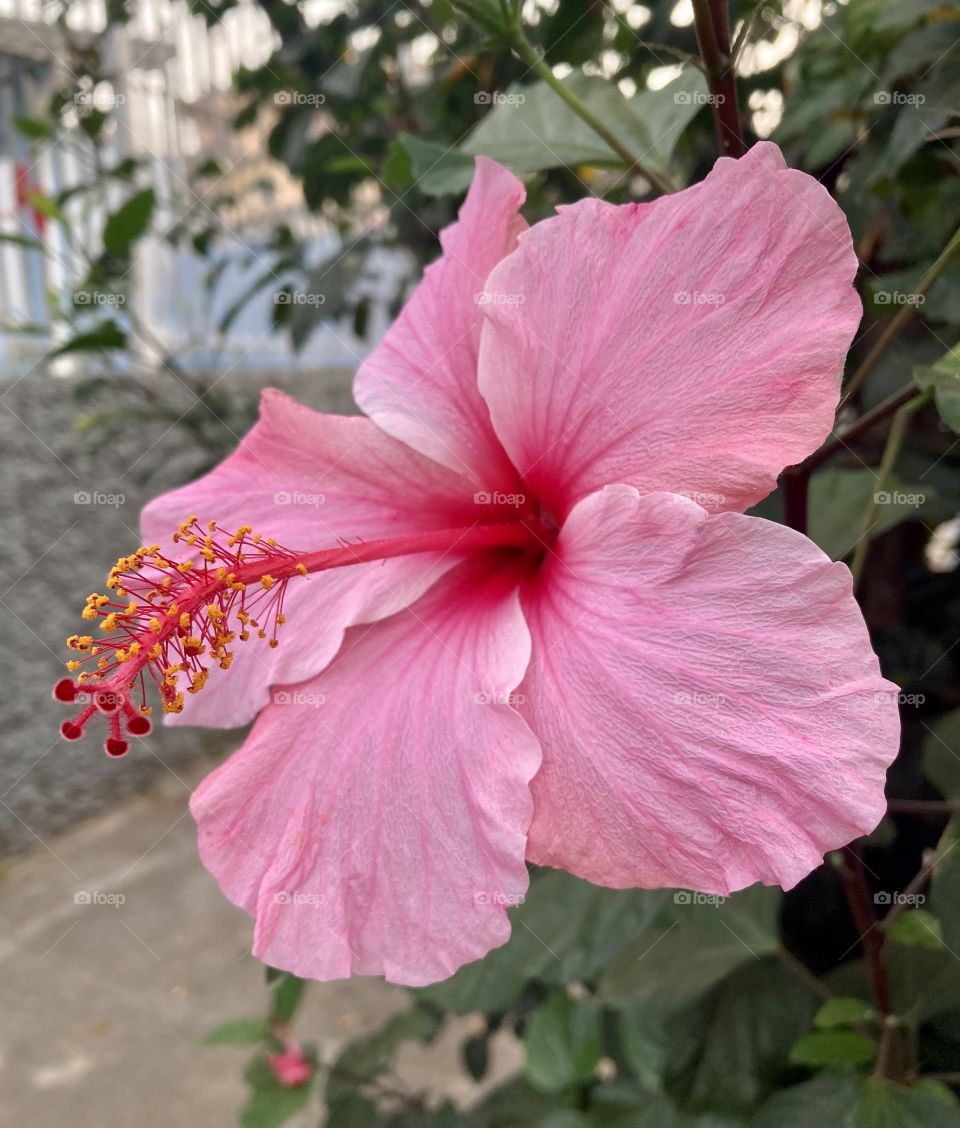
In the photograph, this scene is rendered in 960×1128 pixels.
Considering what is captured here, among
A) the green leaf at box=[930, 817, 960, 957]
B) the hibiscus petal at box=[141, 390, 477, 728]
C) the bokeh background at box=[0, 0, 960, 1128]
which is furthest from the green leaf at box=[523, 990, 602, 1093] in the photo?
the hibiscus petal at box=[141, 390, 477, 728]

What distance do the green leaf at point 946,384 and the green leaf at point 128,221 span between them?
1.53 metres

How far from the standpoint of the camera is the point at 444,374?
701 mm

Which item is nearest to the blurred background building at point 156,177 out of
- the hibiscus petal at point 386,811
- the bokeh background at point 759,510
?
the bokeh background at point 759,510

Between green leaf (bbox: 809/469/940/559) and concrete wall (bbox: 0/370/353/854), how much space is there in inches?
99.4

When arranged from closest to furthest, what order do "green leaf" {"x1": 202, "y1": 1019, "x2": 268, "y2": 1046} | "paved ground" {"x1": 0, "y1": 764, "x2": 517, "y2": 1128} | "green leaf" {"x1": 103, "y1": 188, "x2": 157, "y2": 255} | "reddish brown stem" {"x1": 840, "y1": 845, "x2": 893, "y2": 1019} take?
"reddish brown stem" {"x1": 840, "y1": 845, "x2": 893, "y2": 1019}
"green leaf" {"x1": 202, "y1": 1019, "x2": 268, "y2": 1046}
"green leaf" {"x1": 103, "y1": 188, "x2": 157, "y2": 255}
"paved ground" {"x1": 0, "y1": 764, "x2": 517, "y2": 1128}

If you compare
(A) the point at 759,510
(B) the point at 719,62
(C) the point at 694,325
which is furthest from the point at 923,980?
(B) the point at 719,62

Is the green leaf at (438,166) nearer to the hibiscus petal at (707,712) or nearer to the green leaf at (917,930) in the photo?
the hibiscus petal at (707,712)

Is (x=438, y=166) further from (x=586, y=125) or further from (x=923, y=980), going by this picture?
(x=923, y=980)

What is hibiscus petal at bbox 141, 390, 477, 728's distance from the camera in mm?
687

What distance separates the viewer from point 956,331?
3.01ft

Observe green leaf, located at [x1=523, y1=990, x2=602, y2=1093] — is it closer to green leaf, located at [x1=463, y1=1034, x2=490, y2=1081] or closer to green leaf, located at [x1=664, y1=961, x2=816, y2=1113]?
green leaf, located at [x1=664, y1=961, x2=816, y2=1113]

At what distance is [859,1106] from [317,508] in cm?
63

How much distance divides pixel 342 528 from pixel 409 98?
56.8 inches

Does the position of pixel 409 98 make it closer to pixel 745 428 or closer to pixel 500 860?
pixel 745 428
